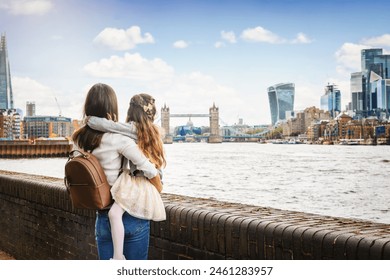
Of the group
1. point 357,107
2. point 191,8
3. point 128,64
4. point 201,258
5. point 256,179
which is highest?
point 191,8

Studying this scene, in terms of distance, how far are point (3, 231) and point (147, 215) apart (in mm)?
2288

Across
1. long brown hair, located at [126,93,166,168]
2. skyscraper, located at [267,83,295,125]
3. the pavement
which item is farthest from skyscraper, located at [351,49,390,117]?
the pavement

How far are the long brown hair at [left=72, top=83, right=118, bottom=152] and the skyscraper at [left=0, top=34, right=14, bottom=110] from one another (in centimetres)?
153

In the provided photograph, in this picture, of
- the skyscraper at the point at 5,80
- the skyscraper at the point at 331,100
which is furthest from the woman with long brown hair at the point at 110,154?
the skyscraper at the point at 331,100

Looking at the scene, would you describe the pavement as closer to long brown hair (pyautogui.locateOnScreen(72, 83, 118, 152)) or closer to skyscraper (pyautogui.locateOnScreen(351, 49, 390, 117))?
long brown hair (pyautogui.locateOnScreen(72, 83, 118, 152))

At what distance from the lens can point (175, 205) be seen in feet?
7.13

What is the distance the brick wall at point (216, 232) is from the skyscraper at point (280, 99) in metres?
1.60

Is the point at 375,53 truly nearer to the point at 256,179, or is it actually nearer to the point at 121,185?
→ the point at 121,185

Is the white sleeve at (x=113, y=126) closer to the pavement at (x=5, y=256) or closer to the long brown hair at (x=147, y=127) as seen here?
the long brown hair at (x=147, y=127)

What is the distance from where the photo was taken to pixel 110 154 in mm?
1754

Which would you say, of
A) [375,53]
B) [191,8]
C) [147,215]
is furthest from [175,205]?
[375,53]

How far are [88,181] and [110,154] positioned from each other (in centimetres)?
11

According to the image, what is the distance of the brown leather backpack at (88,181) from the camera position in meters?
1.71

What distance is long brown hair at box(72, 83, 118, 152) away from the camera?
1.75 m
